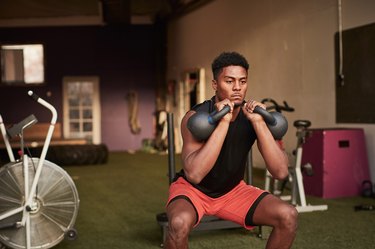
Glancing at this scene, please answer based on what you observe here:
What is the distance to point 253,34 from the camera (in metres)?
7.16

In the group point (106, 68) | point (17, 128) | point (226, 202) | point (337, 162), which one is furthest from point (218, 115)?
point (106, 68)

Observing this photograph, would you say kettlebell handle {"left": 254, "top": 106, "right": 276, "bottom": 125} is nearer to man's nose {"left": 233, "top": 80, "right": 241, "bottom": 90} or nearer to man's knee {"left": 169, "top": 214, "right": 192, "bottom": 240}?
man's nose {"left": 233, "top": 80, "right": 241, "bottom": 90}

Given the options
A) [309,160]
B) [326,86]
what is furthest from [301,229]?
[326,86]

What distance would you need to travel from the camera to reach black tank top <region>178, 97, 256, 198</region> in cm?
213

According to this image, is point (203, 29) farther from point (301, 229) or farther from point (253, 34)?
point (301, 229)

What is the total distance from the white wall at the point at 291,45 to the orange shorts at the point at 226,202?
3.13 metres

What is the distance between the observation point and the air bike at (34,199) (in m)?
2.78

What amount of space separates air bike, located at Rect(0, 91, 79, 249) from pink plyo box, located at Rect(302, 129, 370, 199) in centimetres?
264

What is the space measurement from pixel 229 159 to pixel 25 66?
964 cm

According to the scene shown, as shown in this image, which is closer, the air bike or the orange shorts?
the orange shorts

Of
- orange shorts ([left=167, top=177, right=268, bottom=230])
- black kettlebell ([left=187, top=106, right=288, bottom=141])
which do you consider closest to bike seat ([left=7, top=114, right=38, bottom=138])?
orange shorts ([left=167, top=177, right=268, bottom=230])

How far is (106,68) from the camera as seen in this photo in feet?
37.4

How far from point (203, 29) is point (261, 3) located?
2435 mm

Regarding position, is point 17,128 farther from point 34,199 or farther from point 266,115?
point 266,115
